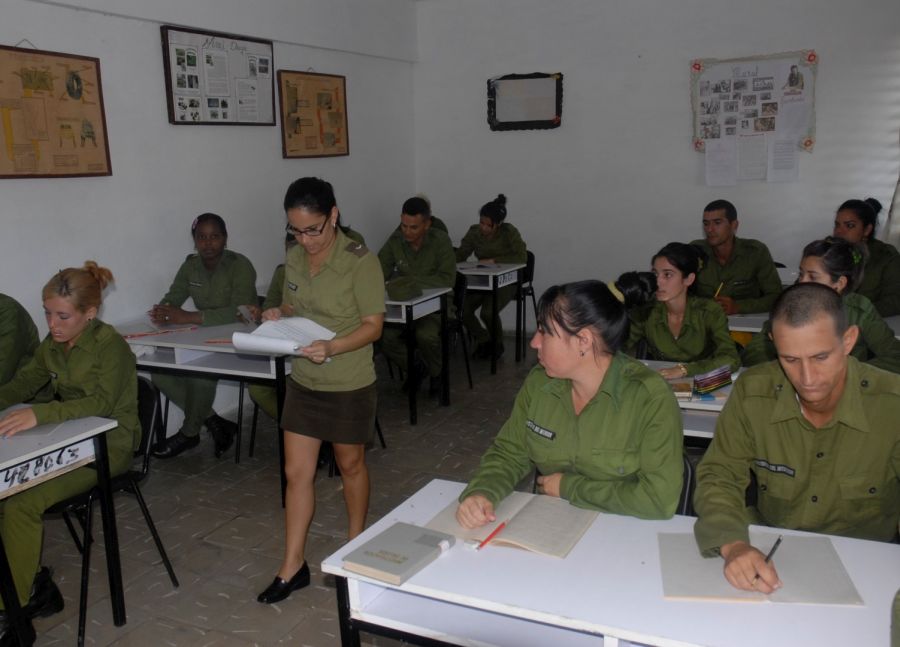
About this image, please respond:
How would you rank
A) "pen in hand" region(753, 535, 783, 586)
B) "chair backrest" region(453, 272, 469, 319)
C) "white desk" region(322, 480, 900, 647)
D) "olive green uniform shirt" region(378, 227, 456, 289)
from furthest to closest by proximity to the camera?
"chair backrest" region(453, 272, 469, 319)
"olive green uniform shirt" region(378, 227, 456, 289)
"pen in hand" region(753, 535, 783, 586)
"white desk" region(322, 480, 900, 647)

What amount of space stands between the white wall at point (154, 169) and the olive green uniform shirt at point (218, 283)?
154mm

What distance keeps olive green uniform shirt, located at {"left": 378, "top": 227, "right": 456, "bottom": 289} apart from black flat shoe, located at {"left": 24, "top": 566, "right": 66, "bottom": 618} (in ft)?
9.88

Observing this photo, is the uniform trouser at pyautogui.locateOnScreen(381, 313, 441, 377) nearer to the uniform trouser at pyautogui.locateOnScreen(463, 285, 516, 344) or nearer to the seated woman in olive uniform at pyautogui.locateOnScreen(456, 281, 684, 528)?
the uniform trouser at pyautogui.locateOnScreen(463, 285, 516, 344)

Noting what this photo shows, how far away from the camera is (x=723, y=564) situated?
154 cm

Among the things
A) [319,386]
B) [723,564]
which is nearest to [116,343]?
[319,386]

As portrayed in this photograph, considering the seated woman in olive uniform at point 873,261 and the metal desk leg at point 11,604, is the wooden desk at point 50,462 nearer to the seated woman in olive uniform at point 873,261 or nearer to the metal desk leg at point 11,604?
the metal desk leg at point 11,604

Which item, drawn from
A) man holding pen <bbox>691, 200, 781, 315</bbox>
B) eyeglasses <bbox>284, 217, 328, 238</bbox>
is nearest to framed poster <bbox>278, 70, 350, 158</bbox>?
man holding pen <bbox>691, 200, 781, 315</bbox>

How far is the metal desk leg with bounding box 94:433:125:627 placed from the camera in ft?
8.24

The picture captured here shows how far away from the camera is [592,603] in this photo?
1417 millimetres

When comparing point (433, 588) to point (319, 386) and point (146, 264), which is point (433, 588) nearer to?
point (319, 386)

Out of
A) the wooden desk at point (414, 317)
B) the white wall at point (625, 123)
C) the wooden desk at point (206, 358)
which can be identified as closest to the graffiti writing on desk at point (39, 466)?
the wooden desk at point (206, 358)

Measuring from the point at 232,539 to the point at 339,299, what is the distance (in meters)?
1.37

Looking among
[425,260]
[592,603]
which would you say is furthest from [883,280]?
[592,603]

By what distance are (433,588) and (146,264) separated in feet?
11.6
